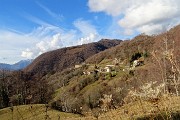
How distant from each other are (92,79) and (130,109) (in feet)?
546

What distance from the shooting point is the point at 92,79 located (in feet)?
600

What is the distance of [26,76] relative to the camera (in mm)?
136625

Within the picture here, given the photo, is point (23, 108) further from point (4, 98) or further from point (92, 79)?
point (92, 79)

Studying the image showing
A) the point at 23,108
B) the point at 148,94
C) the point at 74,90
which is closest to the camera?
the point at 148,94

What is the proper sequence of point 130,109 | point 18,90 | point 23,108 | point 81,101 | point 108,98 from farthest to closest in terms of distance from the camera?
point 81,101, point 18,90, point 23,108, point 130,109, point 108,98

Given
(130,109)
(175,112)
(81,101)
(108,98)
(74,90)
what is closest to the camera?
(108,98)

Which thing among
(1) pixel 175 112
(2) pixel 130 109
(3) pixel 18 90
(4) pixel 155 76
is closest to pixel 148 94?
(1) pixel 175 112

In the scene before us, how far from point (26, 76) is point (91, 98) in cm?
3143

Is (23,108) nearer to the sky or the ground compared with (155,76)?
nearer to the ground

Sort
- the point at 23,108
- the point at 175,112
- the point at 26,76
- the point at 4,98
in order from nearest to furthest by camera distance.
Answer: the point at 175,112 → the point at 23,108 → the point at 4,98 → the point at 26,76

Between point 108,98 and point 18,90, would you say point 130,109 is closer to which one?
point 108,98

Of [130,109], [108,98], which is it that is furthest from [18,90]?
[108,98]

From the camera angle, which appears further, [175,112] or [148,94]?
[175,112]

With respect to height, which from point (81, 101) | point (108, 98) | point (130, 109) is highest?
point (108, 98)
